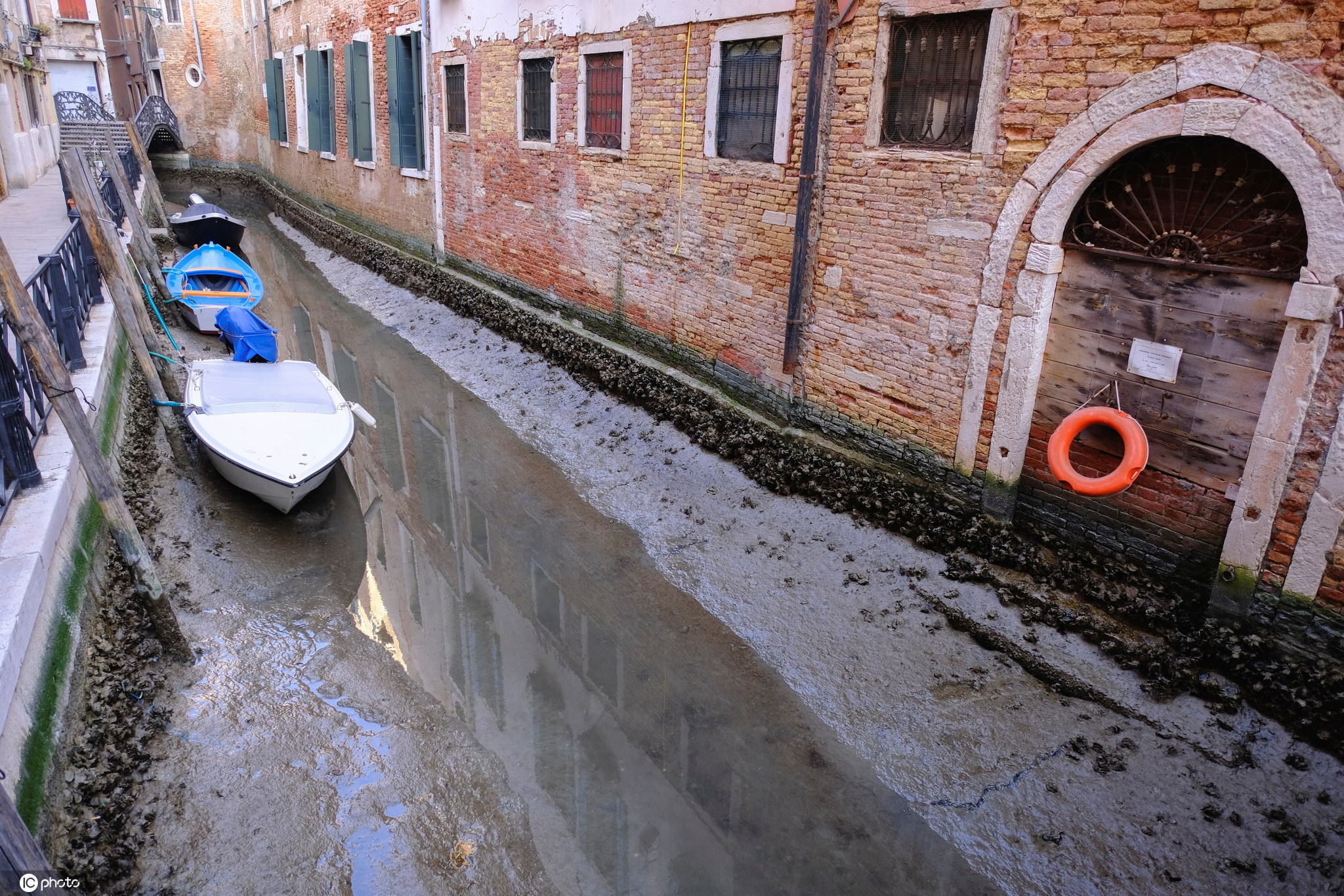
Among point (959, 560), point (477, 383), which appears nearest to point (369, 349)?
point (477, 383)

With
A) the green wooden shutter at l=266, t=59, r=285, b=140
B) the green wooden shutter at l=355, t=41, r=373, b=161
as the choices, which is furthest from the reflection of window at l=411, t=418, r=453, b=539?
the green wooden shutter at l=266, t=59, r=285, b=140

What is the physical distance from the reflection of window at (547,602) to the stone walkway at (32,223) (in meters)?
5.51

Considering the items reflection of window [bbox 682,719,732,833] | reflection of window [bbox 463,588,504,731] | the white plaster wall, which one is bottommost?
reflection of window [bbox 463,588,504,731]

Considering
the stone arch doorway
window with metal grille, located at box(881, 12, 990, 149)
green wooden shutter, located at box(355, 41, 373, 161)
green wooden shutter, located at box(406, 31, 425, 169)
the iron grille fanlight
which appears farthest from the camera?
green wooden shutter, located at box(355, 41, 373, 161)

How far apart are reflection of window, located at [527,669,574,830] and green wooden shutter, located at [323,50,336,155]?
14.0m

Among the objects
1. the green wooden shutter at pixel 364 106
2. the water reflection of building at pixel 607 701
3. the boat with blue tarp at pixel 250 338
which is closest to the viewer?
the water reflection of building at pixel 607 701

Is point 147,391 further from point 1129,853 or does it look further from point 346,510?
point 1129,853

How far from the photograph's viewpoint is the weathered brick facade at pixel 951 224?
3904mm

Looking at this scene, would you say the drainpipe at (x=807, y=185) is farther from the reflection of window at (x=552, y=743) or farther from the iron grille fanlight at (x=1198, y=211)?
the reflection of window at (x=552, y=743)

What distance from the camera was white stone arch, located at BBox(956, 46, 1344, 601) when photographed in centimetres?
375

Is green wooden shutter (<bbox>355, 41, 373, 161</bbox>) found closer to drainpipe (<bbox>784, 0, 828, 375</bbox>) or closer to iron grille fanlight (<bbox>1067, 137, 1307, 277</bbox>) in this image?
drainpipe (<bbox>784, 0, 828, 375</bbox>)

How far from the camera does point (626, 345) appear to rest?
27.9 ft

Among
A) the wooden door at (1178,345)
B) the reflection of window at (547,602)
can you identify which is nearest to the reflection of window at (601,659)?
the reflection of window at (547,602)

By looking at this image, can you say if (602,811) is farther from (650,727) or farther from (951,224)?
(951,224)
